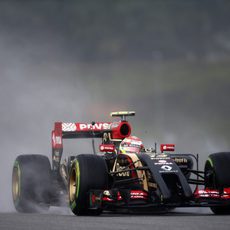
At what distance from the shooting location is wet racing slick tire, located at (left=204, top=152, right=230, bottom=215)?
14.6 m

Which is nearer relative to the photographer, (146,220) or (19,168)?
(146,220)

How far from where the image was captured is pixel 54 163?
19328mm

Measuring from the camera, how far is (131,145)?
1772 cm

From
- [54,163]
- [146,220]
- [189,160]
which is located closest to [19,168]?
[54,163]

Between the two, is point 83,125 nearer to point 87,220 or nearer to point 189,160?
point 189,160

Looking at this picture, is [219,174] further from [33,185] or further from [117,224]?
[33,185]

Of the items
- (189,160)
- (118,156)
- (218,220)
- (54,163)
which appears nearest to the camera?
(218,220)

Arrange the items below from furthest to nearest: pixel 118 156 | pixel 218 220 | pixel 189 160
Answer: pixel 189 160
pixel 118 156
pixel 218 220

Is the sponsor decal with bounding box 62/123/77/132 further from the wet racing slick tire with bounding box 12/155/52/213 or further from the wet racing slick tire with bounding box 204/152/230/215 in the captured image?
the wet racing slick tire with bounding box 204/152/230/215

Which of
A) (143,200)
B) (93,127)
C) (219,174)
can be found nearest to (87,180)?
(143,200)

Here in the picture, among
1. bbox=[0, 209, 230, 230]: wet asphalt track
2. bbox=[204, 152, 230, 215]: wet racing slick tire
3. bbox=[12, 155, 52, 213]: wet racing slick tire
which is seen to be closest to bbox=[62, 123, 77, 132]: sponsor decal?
bbox=[12, 155, 52, 213]: wet racing slick tire

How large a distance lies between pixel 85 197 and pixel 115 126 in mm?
4590

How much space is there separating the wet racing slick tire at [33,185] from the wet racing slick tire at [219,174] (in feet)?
14.4

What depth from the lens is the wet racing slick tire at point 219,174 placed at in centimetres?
1465
